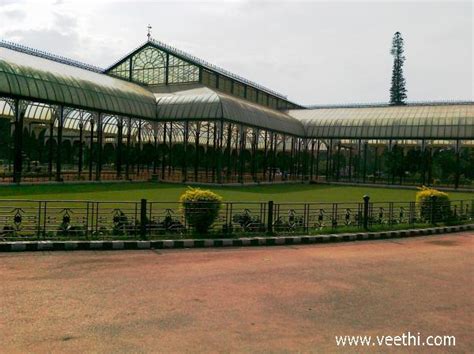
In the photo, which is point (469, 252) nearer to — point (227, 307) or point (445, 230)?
point (445, 230)

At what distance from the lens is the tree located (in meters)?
78.3

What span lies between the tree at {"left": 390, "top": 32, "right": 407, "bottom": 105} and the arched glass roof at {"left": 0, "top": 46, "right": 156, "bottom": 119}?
155 feet

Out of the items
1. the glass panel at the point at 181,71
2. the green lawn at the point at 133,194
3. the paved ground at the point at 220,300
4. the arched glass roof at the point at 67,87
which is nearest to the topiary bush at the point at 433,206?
the green lawn at the point at 133,194

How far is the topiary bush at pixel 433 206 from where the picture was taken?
20.2 meters

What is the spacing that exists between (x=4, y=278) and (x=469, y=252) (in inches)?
476

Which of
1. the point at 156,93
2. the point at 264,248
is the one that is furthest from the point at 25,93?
the point at 264,248

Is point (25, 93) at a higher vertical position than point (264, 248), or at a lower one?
higher

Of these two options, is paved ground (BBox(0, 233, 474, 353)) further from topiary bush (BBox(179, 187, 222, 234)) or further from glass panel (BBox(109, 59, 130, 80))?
glass panel (BBox(109, 59, 130, 80))

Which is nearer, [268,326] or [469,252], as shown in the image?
[268,326]

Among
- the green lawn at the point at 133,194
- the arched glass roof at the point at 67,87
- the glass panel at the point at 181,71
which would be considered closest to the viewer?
the green lawn at the point at 133,194

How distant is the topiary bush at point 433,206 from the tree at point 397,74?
6128cm

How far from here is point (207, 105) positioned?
1634 inches

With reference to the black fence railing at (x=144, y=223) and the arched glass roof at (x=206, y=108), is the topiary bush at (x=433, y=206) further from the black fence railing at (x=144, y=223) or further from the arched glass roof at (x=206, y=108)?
the arched glass roof at (x=206, y=108)

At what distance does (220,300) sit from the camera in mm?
7586
